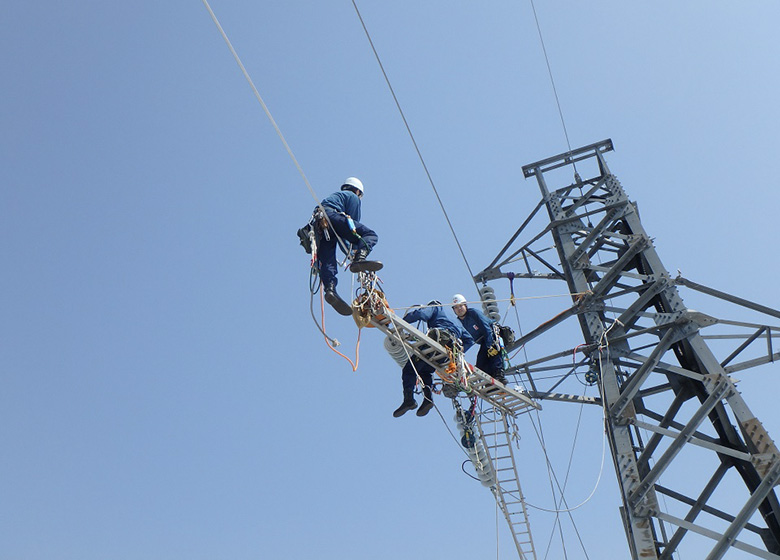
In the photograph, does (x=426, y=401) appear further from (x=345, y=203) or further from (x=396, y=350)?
(x=345, y=203)

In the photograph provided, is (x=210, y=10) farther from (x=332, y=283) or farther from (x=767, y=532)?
(x=767, y=532)

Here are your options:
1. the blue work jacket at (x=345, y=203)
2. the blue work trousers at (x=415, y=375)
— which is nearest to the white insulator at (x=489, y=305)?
the blue work trousers at (x=415, y=375)

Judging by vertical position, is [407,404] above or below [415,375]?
below

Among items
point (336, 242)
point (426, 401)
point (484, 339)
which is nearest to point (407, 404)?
point (426, 401)

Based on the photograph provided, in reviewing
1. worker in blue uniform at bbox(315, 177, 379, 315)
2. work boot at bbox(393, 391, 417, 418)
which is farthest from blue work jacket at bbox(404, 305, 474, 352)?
worker in blue uniform at bbox(315, 177, 379, 315)

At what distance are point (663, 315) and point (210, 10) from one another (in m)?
7.25

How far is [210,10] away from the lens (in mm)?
5957

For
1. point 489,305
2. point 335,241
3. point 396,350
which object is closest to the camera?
point 335,241

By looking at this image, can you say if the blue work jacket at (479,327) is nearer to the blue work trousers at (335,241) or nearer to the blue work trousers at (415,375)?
the blue work trousers at (415,375)

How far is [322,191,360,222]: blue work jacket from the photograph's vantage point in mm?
8781

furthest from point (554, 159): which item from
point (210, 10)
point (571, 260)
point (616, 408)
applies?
point (210, 10)

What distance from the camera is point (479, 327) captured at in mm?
11273

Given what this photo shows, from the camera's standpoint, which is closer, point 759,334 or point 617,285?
point 759,334

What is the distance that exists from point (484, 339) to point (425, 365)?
4.55 ft
